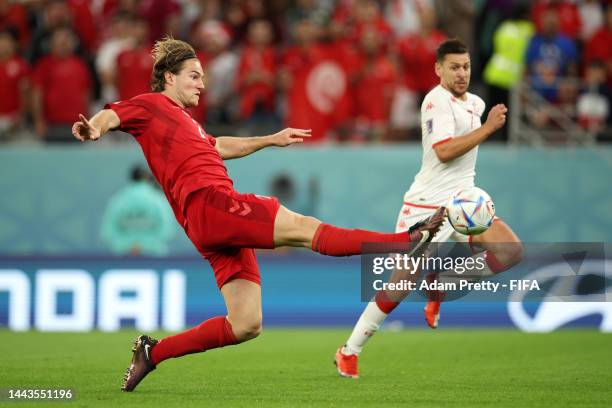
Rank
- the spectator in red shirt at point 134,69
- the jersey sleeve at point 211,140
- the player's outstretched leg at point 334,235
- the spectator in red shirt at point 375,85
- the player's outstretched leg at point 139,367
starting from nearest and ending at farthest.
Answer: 1. the player's outstretched leg at point 334,235
2. the player's outstretched leg at point 139,367
3. the jersey sleeve at point 211,140
4. the spectator in red shirt at point 375,85
5. the spectator in red shirt at point 134,69

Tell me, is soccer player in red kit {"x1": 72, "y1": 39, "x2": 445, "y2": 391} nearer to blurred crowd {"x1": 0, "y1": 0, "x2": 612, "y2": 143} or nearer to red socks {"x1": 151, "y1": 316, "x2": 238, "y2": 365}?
red socks {"x1": 151, "y1": 316, "x2": 238, "y2": 365}

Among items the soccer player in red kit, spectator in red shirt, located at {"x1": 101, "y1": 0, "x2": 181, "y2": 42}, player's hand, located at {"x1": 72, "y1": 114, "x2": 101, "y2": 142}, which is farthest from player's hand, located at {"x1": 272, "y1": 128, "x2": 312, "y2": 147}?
spectator in red shirt, located at {"x1": 101, "y1": 0, "x2": 181, "y2": 42}

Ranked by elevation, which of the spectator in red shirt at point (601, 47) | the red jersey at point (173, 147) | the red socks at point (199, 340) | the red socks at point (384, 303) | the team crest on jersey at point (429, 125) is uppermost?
the spectator in red shirt at point (601, 47)

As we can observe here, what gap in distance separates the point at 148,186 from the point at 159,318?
262cm

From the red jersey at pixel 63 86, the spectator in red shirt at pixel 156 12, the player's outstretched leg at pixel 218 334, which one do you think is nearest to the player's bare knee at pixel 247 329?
the player's outstretched leg at pixel 218 334

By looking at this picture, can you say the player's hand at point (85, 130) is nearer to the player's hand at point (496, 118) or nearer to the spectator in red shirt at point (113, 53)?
the player's hand at point (496, 118)

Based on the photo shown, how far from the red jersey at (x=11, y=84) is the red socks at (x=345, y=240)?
1048 cm

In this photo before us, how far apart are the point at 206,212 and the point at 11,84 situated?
10074 millimetres

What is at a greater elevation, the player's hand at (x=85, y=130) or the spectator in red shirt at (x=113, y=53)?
the spectator in red shirt at (x=113, y=53)

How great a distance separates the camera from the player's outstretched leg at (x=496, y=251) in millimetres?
9750

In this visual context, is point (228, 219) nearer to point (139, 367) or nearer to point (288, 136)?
point (288, 136)

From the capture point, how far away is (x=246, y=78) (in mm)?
17000

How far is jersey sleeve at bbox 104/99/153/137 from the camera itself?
8.26 metres

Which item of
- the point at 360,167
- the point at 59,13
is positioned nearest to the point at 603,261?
the point at 360,167
